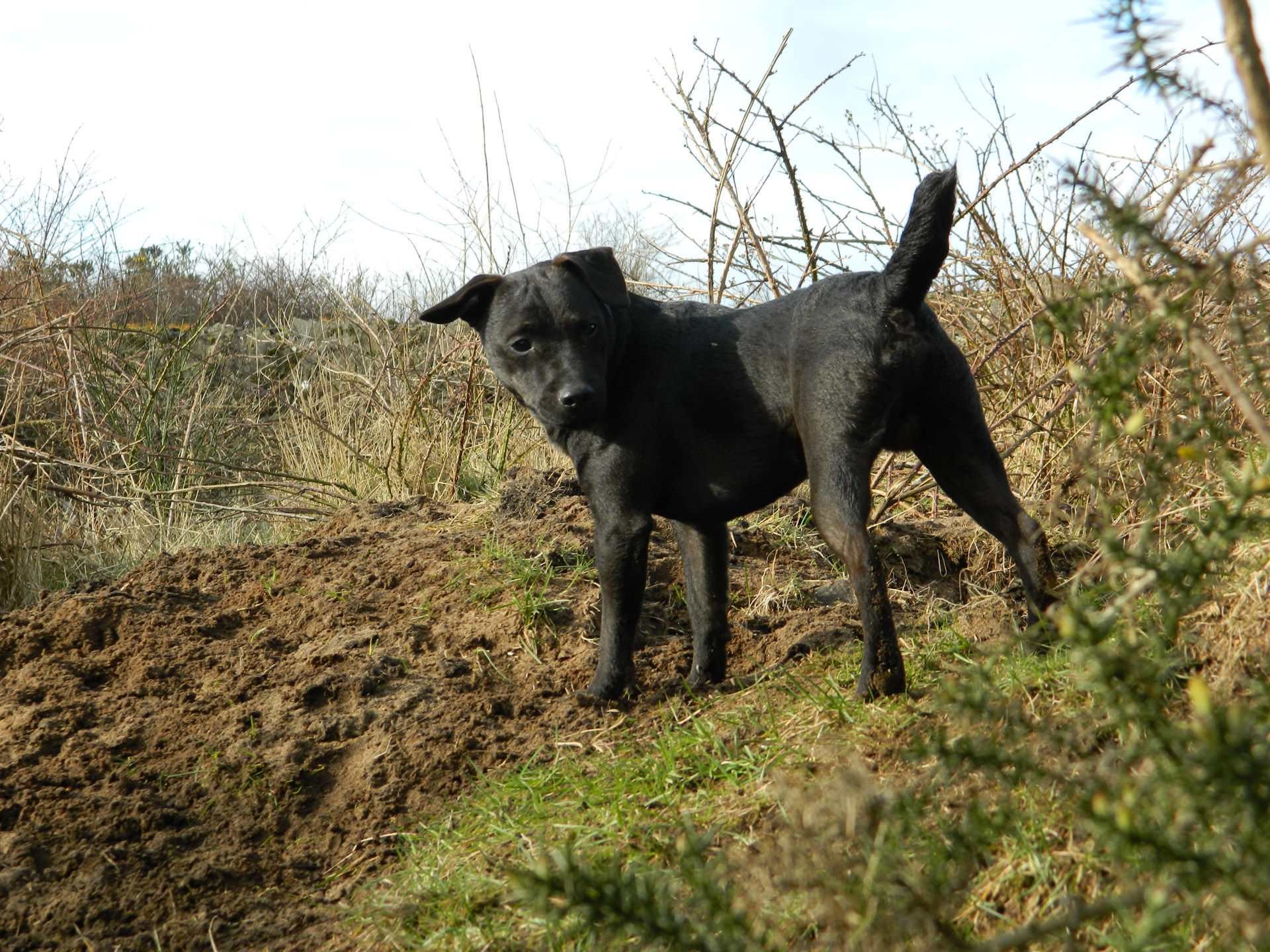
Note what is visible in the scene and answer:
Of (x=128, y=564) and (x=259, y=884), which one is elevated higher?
(x=128, y=564)

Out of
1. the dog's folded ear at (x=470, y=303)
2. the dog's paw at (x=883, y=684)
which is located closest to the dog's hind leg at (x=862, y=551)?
the dog's paw at (x=883, y=684)

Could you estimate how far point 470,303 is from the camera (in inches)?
159

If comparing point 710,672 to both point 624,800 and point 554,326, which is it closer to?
point 624,800

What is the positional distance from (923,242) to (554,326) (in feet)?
4.54

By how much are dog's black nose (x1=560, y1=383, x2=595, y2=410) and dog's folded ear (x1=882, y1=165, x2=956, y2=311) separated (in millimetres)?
1063

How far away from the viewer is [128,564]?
6613 mm

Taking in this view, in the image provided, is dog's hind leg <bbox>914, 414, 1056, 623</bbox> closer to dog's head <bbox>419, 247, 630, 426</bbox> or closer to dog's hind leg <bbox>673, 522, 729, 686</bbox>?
→ dog's hind leg <bbox>673, 522, 729, 686</bbox>

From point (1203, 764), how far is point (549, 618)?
3357 mm

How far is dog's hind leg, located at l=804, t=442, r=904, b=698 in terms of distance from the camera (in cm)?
312

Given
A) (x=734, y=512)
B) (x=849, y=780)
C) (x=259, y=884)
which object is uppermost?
(x=734, y=512)

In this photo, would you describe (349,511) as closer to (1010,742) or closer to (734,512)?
(734,512)

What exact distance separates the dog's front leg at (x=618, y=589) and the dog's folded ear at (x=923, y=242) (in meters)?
1.20

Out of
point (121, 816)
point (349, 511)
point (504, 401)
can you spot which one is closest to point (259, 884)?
point (121, 816)

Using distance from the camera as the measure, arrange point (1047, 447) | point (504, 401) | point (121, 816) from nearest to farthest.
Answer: point (121, 816), point (1047, 447), point (504, 401)
